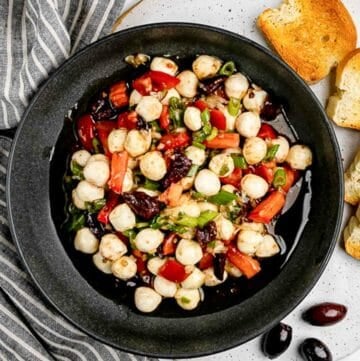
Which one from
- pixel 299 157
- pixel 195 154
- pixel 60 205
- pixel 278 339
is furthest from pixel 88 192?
pixel 278 339

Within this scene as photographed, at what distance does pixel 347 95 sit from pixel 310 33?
22cm

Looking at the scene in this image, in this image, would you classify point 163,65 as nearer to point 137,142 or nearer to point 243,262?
point 137,142

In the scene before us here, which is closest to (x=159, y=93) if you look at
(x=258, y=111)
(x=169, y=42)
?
(x=169, y=42)

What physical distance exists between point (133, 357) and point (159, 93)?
0.76 meters

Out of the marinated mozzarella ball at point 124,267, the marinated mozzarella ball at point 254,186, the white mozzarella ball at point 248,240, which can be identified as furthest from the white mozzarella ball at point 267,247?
the marinated mozzarella ball at point 124,267

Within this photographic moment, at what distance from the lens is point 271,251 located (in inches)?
74.8

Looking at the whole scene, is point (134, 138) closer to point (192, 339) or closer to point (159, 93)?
point (159, 93)

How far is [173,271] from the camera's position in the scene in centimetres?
185

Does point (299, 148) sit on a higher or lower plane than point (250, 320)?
higher

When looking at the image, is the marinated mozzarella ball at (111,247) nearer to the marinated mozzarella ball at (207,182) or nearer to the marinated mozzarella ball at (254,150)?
the marinated mozzarella ball at (207,182)

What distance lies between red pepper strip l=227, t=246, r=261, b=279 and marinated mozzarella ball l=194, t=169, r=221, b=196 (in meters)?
0.18

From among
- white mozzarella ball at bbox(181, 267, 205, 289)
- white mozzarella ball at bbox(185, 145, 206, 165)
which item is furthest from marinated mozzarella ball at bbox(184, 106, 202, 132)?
white mozzarella ball at bbox(181, 267, 205, 289)

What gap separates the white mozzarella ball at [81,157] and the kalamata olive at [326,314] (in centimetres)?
78

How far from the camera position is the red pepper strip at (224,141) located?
184 cm
